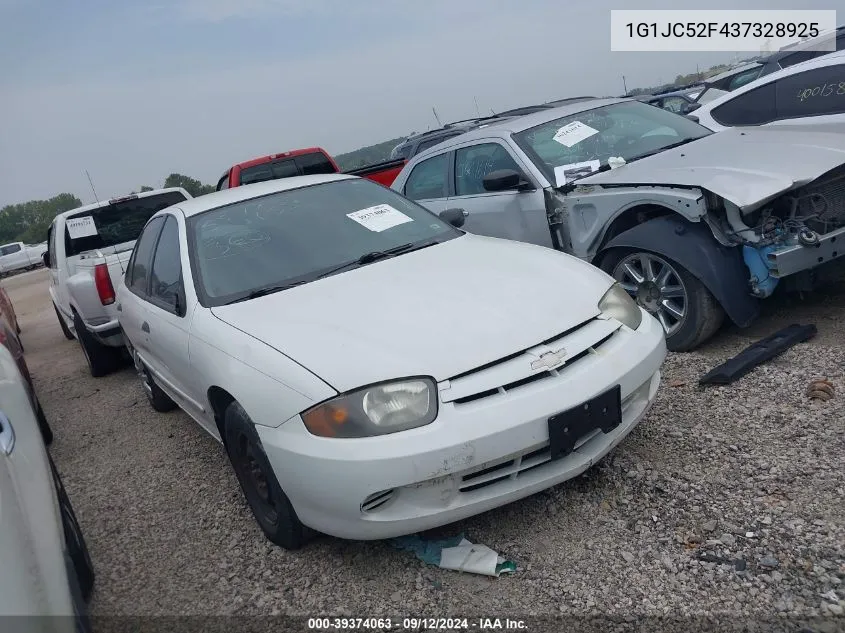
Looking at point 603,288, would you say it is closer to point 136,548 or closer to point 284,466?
point 284,466

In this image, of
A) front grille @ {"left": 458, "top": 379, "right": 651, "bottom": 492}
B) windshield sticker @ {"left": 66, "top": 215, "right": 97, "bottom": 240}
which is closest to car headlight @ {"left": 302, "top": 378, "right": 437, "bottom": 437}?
front grille @ {"left": 458, "top": 379, "right": 651, "bottom": 492}

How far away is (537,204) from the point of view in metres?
4.92

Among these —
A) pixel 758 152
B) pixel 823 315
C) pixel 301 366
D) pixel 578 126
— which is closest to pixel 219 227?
pixel 301 366

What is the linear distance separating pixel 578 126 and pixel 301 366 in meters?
3.58

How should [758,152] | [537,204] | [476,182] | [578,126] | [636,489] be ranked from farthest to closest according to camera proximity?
[476,182]
[578,126]
[537,204]
[758,152]
[636,489]

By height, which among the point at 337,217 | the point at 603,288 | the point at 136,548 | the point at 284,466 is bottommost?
the point at 136,548

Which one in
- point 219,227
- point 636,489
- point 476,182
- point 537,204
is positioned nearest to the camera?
point 636,489

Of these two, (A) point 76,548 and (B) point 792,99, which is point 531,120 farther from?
(A) point 76,548

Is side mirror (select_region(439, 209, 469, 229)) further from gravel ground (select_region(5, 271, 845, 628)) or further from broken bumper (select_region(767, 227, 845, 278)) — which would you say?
broken bumper (select_region(767, 227, 845, 278))

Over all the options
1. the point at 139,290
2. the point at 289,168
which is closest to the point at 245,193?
the point at 139,290

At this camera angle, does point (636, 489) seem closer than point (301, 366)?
No

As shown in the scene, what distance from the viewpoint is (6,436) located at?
212 centimetres

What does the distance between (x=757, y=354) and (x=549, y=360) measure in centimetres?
180

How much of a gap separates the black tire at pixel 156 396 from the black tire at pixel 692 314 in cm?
343
